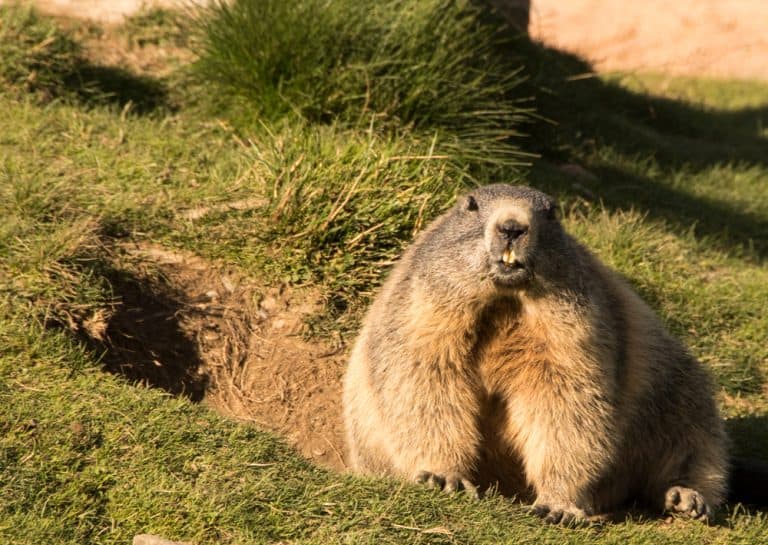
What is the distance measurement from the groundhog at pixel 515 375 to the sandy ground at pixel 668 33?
36.4 ft

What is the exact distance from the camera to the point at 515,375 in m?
4.63

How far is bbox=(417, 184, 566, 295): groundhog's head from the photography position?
4.32 meters

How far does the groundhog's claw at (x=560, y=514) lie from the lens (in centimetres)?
455

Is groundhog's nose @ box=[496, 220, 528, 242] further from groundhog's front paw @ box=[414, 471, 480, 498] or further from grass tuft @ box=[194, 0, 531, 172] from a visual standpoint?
grass tuft @ box=[194, 0, 531, 172]

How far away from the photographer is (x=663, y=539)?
14.9ft

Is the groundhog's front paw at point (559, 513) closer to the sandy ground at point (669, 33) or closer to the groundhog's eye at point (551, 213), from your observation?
the groundhog's eye at point (551, 213)

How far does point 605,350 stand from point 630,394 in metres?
0.37

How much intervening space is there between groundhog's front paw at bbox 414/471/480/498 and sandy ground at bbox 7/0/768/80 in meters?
11.6

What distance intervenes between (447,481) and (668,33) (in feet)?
42.5

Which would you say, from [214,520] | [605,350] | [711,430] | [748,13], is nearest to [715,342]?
[711,430]

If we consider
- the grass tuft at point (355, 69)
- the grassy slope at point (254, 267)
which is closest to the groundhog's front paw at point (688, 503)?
the grassy slope at point (254, 267)

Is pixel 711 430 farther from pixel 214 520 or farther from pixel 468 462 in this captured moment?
pixel 214 520

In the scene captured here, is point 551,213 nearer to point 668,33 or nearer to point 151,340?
point 151,340

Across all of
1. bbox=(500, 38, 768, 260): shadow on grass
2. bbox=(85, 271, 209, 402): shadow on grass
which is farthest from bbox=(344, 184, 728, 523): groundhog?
bbox=(500, 38, 768, 260): shadow on grass
